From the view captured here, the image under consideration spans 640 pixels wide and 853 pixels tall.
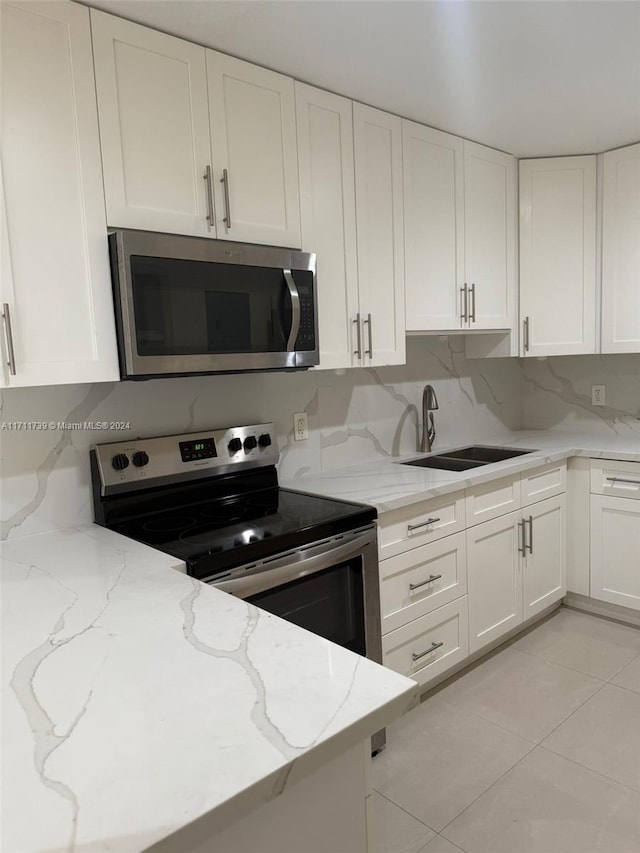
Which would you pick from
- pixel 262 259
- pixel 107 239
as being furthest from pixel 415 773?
pixel 107 239

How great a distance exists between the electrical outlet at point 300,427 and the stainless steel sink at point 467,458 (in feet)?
1.79

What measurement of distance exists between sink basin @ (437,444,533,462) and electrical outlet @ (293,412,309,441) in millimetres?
783

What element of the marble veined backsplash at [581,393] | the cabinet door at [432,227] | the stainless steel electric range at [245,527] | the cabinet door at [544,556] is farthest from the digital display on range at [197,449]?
the marble veined backsplash at [581,393]

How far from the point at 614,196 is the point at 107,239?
8.20ft

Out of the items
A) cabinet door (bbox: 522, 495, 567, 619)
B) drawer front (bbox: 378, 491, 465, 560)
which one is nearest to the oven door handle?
drawer front (bbox: 378, 491, 465, 560)

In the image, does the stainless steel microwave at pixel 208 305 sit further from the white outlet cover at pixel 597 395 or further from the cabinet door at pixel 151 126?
the white outlet cover at pixel 597 395

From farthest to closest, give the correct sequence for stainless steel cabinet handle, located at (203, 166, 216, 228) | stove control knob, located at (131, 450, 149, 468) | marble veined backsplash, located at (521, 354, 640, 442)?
marble veined backsplash, located at (521, 354, 640, 442), stove control knob, located at (131, 450, 149, 468), stainless steel cabinet handle, located at (203, 166, 216, 228)

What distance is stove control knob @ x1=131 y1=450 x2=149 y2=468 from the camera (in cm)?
195

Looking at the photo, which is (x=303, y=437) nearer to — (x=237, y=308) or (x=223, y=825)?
(x=237, y=308)

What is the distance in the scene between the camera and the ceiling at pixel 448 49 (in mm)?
1662

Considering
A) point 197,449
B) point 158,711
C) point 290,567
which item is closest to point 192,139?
point 197,449

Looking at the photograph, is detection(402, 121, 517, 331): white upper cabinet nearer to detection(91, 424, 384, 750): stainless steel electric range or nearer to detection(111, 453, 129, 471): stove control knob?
detection(91, 424, 384, 750): stainless steel electric range

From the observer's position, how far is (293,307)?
1.97 metres

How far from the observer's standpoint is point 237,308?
1880 millimetres
